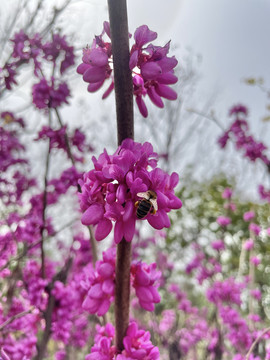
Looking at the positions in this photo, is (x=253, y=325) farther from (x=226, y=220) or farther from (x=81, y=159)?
(x=81, y=159)

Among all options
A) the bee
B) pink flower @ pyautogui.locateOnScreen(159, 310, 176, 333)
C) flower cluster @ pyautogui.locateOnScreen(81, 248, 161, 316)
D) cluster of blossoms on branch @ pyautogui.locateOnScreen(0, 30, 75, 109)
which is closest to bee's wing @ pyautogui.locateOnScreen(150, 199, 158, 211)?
the bee

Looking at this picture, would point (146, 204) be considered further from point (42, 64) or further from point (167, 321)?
point (167, 321)

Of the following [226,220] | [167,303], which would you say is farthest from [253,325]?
[167,303]

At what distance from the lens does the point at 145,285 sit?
44.2 inches

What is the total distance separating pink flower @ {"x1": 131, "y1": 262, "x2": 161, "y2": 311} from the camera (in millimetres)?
1103

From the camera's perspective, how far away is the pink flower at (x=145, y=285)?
3.62ft

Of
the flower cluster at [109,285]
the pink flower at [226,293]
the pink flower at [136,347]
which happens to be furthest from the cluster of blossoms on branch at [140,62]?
the pink flower at [226,293]

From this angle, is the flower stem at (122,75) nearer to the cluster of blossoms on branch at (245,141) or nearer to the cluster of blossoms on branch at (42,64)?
the cluster of blossoms on branch at (42,64)

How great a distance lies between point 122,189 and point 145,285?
1.45 feet

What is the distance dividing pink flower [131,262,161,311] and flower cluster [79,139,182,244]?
0.90 feet

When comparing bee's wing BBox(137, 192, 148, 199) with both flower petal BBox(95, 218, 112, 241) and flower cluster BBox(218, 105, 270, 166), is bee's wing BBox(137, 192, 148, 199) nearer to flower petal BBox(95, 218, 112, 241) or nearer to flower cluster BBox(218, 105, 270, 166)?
flower petal BBox(95, 218, 112, 241)

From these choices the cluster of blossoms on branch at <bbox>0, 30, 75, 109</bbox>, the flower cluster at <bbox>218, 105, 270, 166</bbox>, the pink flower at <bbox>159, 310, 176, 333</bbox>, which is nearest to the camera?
the cluster of blossoms on branch at <bbox>0, 30, 75, 109</bbox>

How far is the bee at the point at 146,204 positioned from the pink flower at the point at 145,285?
0.96 feet

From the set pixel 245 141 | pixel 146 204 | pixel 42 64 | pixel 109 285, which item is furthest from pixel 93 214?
pixel 245 141
